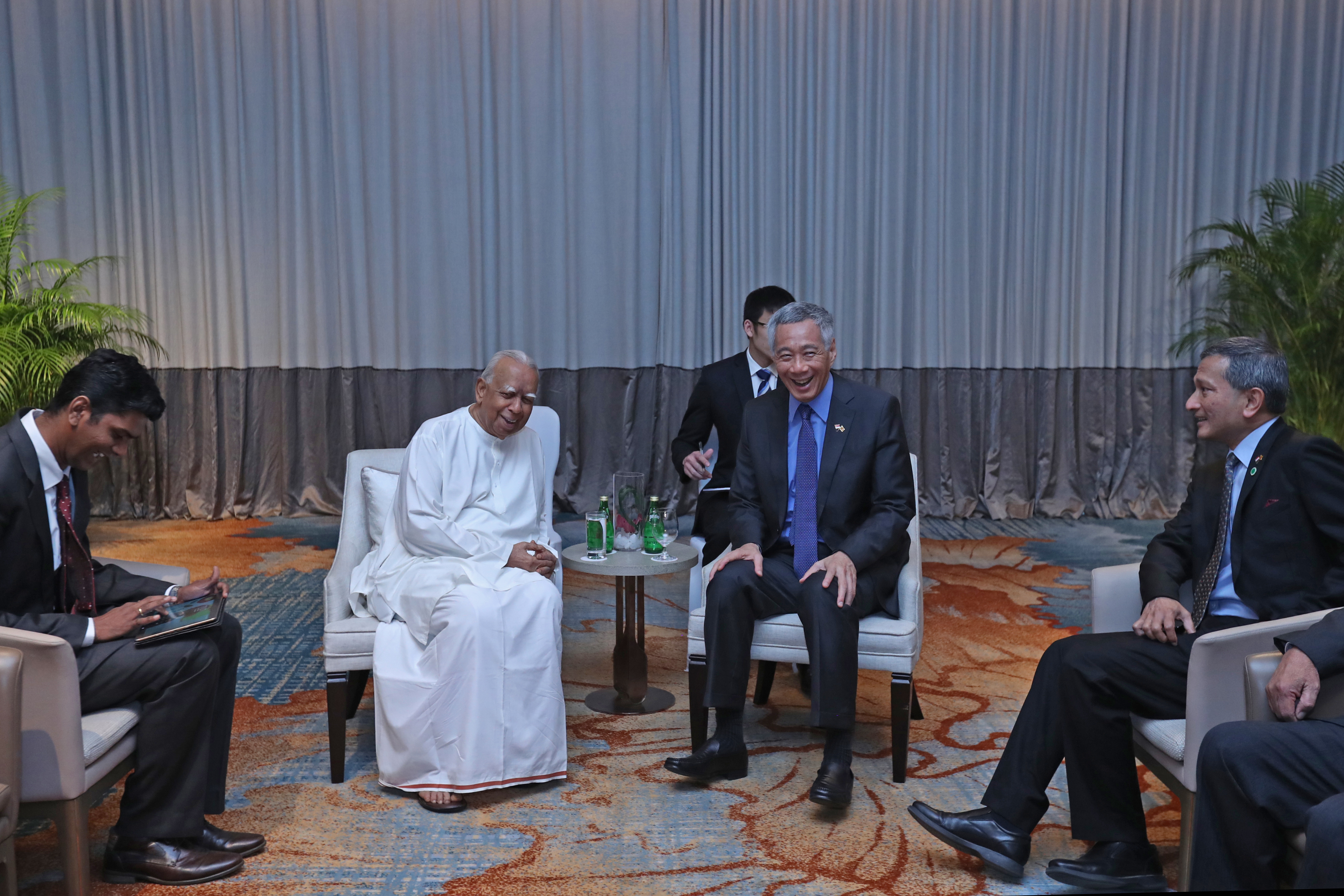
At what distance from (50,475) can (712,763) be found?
193 cm

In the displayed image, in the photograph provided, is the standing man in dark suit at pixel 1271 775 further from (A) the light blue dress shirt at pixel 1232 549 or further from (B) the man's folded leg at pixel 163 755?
(B) the man's folded leg at pixel 163 755

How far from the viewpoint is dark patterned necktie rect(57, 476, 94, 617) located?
2.69 m

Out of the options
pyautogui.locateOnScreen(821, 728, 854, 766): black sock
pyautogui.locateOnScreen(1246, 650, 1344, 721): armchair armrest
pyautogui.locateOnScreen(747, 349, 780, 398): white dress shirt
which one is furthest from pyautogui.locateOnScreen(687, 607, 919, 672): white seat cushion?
pyautogui.locateOnScreen(747, 349, 780, 398): white dress shirt

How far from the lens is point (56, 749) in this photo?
92.0 inches

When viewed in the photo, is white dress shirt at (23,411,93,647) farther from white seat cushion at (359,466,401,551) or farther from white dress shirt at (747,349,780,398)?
white dress shirt at (747,349,780,398)

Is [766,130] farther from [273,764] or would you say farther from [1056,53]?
[273,764]

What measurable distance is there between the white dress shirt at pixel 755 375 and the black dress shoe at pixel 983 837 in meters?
1.98

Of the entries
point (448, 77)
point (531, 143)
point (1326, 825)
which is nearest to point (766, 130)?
point (531, 143)

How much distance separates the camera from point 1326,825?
6.24 ft

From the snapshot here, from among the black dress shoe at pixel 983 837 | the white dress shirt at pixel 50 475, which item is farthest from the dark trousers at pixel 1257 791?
the white dress shirt at pixel 50 475

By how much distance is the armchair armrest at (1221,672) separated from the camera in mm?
2404

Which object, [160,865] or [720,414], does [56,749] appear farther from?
[720,414]

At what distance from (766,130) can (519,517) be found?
4.29 meters

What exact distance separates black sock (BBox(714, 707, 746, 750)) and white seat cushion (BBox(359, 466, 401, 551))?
128 centimetres
